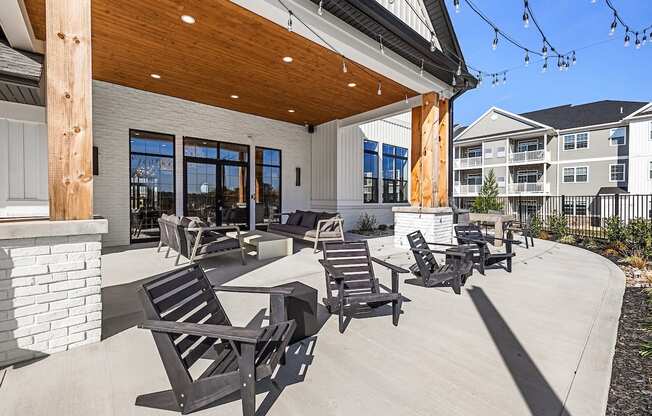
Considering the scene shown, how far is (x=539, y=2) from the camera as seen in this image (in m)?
4.18

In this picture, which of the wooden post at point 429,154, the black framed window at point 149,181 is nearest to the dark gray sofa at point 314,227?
the wooden post at point 429,154

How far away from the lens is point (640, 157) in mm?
16594

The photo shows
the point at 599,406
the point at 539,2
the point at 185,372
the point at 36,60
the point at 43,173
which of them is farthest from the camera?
the point at 43,173

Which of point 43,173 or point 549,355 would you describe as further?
point 43,173

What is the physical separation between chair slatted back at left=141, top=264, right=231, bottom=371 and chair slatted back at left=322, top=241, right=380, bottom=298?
1406 millimetres

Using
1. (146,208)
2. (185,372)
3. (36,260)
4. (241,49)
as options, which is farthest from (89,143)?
(146,208)

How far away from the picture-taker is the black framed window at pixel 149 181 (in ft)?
23.7

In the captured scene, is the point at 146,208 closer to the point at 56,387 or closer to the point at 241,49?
the point at 241,49

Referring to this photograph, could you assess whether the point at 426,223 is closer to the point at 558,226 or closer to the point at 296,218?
the point at 296,218

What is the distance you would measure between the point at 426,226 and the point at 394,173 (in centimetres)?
609

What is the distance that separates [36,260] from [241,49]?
13.9ft

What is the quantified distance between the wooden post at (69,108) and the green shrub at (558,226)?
10.7 m

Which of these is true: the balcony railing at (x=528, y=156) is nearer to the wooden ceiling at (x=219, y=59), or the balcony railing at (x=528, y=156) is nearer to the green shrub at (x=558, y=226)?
the green shrub at (x=558, y=226)

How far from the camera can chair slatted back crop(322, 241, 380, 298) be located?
3.20 metres
